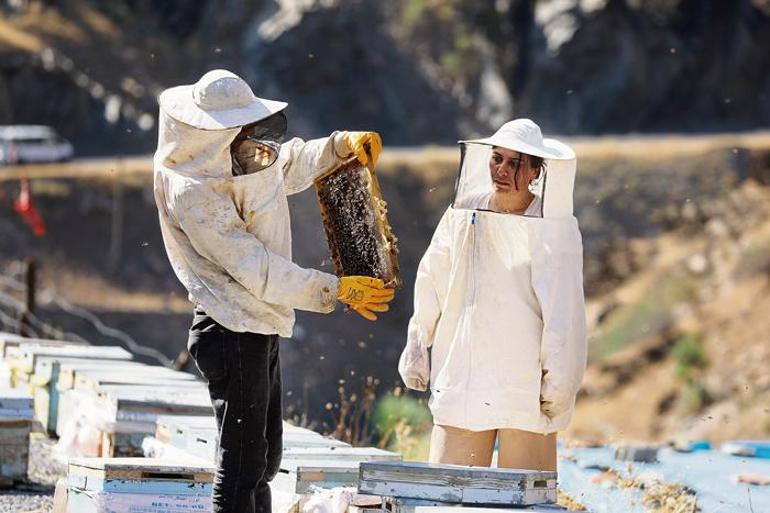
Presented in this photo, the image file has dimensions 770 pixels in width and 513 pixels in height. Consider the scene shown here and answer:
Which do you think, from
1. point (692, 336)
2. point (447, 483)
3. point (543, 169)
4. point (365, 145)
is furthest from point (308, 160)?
point (692, 336)

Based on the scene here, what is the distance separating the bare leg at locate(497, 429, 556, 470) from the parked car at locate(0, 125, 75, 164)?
36710mm

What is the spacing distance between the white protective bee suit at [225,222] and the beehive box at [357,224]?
289mm

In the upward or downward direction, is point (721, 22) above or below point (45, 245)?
above

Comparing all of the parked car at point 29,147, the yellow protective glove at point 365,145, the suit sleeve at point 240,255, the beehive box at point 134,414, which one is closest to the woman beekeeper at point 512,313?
the yellow protective glove at point 365,145

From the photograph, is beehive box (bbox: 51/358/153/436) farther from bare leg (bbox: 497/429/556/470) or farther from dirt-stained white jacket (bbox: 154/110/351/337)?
dirt-stained white jacket (bbox: 154/110/351/337)

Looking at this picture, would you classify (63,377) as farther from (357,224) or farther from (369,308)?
(369,308)

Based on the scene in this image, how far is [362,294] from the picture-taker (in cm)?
545

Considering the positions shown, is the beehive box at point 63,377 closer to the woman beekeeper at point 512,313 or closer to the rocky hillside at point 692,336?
the woman beekeeper at point 512,313

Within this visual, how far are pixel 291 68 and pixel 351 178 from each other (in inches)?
1856

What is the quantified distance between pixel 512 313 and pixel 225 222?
1.13 m

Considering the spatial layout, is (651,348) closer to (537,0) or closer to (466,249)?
(537,0)

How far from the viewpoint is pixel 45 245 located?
120 ft

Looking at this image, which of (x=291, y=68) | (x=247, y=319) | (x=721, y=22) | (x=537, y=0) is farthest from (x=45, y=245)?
(x=247, y=319)

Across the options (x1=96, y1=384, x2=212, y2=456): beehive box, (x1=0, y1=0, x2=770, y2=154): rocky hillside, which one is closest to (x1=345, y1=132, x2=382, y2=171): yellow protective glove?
(x1=96, y1=384, x2=212, y2=456): beehive box
